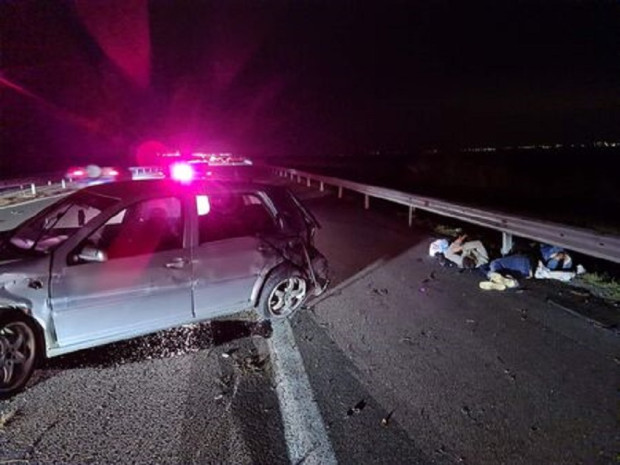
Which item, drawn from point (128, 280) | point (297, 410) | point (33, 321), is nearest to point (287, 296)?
point (128, 280)

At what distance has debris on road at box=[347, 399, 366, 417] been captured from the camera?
3838 millimetres

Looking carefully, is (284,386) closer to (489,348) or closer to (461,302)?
(489,348)

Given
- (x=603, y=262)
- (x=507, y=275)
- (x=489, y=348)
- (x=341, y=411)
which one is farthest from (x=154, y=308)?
(x=603, y=262)

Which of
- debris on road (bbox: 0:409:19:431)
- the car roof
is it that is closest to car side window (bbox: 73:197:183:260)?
the car roof

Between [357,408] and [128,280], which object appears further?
[128,280]

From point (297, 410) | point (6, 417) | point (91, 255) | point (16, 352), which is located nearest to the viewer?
point (6, 417)

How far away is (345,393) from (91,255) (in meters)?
2.56

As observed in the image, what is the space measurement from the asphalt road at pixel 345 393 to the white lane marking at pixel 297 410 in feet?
0.05

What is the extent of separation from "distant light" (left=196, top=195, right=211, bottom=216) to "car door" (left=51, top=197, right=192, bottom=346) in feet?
0.72

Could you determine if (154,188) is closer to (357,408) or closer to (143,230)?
(143,230)

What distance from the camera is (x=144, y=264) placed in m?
4.71

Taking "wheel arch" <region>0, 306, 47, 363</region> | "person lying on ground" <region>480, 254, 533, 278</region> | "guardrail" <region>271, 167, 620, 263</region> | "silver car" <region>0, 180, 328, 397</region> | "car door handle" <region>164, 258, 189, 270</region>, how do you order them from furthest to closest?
"person lying on ground" <region>480, 254, 533, 278</region> → "guardrail" <region>271, 167, 620, 263</region> → "car door handle" <region>164, 258, 189, 270</region> → "silver car" <region>0, 180, 328, 397</region> → "wheel arch" <region>0, 306, 47, 363</region>

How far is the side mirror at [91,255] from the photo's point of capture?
4379mm

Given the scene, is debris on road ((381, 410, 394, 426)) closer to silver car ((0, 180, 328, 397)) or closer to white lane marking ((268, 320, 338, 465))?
white lane marking ((268, 320, 338, 465))
